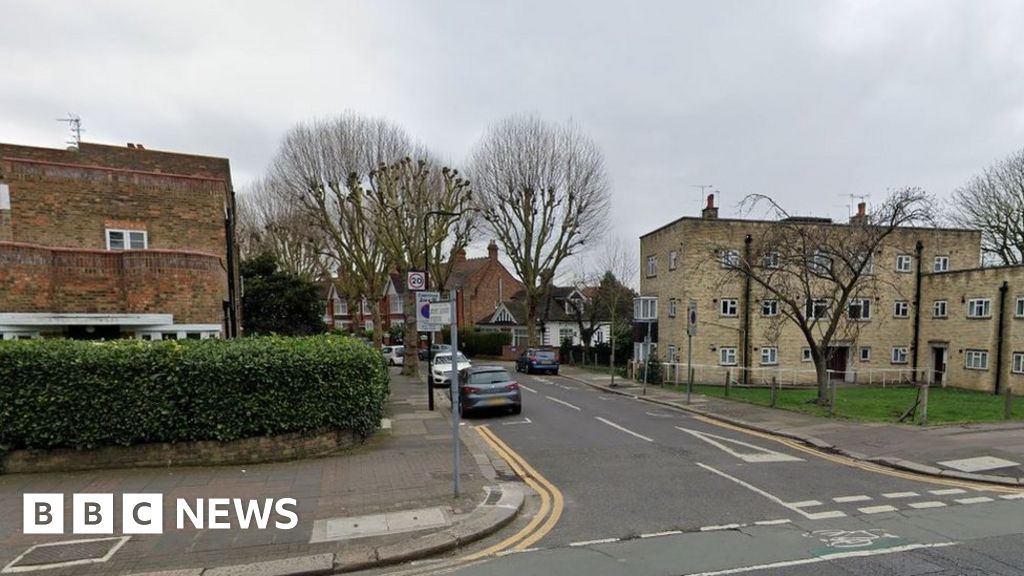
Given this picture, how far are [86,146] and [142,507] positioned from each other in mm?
19972

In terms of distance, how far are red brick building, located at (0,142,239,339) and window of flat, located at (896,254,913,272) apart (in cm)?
3058

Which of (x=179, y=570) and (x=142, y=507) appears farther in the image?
(x=142, y=507)

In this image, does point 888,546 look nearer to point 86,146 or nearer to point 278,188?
point 86,146

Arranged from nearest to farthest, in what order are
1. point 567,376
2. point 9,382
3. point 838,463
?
point 9,382 < point 838,463 < point 567,376

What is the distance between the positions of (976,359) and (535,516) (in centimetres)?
2743

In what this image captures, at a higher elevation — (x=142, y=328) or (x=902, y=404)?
(x=142, y=328)

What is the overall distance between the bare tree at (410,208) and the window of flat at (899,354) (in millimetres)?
23747

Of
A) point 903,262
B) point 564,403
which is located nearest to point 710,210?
point 903,262

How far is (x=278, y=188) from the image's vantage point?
30.5 metres

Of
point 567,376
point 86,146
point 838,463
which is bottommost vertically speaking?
point 567,376

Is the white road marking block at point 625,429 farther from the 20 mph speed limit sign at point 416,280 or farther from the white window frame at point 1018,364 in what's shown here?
the white window frame at point 1018,364

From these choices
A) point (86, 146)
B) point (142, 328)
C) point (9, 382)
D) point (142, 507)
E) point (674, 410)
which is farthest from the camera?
point (86, 146)

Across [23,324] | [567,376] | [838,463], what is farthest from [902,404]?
[23,324]

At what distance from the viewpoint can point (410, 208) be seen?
25.0m
